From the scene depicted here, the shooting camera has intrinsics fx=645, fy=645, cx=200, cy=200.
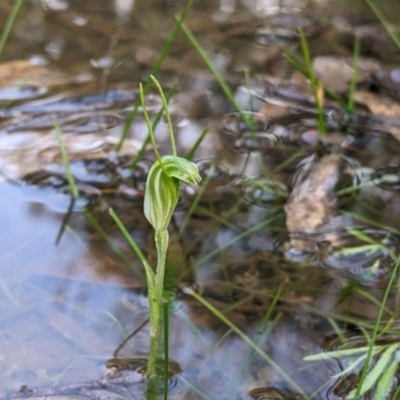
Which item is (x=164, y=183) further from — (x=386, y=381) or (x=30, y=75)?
(x=30, y=75)

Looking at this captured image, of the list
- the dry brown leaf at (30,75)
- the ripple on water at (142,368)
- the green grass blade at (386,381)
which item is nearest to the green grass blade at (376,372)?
the green grass blade at (386,381)

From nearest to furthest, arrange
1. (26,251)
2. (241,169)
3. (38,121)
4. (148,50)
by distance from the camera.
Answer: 1. (26,251)
2. (241,169)
3. (38,121)
4. (148,50)

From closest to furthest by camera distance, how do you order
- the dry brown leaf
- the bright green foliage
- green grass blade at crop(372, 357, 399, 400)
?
the bright green foliage
green grass blade at crop(372, 357, 399, 400)
the dry brown leaf

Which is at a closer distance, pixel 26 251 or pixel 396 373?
pixel 396 373

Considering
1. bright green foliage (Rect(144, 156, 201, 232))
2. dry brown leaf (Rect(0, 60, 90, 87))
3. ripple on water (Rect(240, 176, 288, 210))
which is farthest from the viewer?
dry brown leaf (Rect(0, 60, 90, 87))

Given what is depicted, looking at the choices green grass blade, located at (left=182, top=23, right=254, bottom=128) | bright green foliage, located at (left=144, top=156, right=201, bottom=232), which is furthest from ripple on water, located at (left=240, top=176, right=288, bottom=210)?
bright green foliage, located at (left=144, top=156, right=201, bottom=232)

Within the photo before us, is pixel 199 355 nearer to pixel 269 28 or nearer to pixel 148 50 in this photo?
pixel 148 50

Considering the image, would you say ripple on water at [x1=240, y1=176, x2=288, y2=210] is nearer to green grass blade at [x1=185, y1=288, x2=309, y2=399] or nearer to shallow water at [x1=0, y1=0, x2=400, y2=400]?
shallow water at [x1=0, y1=0, x2=400, y2=400]

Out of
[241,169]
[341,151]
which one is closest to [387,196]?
[341,151]

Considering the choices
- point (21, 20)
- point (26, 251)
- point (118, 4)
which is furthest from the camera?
point (118, 4)
